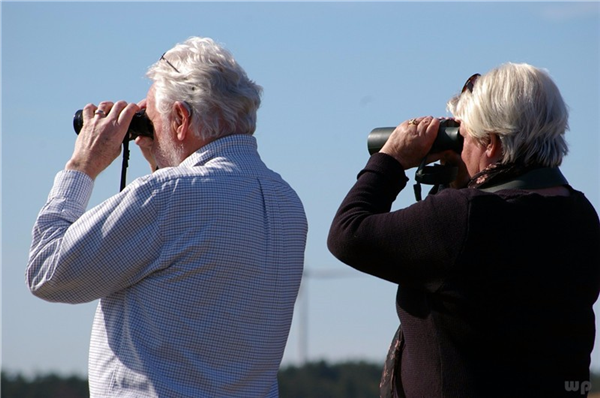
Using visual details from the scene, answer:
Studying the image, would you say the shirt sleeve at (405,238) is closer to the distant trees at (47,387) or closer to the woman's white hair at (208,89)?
the woman's white hair at (208,89)

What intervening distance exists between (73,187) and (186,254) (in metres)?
0.46

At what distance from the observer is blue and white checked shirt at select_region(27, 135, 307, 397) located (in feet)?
10.4

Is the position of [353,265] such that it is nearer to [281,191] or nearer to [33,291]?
[281,191]

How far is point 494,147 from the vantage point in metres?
3.44

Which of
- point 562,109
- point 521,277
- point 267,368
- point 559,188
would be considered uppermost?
point 562,109

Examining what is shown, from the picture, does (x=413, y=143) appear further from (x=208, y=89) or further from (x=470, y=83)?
(x=208, y=89)

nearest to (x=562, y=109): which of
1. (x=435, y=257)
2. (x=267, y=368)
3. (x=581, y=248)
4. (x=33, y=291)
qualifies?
(x=581, y=248)

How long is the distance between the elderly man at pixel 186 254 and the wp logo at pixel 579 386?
89 cm

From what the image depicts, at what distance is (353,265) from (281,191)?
350 millimetres

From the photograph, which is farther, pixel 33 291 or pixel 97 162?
pixel 97 162

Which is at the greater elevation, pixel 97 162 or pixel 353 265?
pixel 97 162

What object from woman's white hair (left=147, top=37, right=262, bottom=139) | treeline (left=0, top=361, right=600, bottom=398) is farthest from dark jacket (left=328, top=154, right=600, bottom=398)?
treeline (left=0, top=361, right=600, bottom=398)

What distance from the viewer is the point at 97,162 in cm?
350

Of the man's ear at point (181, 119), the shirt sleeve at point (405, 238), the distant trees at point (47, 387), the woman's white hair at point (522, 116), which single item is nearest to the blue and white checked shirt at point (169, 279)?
the man's ear at point (181, 119)
